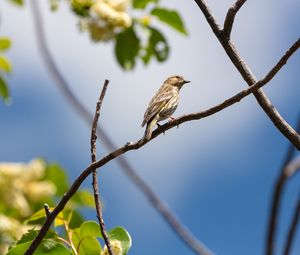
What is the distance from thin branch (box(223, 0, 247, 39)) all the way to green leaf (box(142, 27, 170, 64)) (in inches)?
117

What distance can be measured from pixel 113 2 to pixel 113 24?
273 millimetres

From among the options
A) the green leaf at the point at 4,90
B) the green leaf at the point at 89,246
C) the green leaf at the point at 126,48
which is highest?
the green leaf at the point at 4,90

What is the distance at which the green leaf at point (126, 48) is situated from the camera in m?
6.03

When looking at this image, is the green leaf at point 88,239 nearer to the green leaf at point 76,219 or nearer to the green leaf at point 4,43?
the green leaf at point 76,219

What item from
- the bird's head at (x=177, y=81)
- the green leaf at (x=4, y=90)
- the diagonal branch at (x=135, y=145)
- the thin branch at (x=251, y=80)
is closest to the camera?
the diagonal branch at (x=135, y=145)

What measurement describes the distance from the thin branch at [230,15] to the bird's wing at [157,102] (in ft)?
7.51

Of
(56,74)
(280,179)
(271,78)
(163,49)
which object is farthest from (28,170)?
(280,179)

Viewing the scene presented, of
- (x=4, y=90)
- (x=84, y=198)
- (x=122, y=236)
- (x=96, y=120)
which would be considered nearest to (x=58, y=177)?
(x=84, y=198)

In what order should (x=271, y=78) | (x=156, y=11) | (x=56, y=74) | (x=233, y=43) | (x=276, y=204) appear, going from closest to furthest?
(x=276, y=204) → (x=271, y=78) → (x=233, y=43) → (x=56, y=74) → (x=156, y=11)

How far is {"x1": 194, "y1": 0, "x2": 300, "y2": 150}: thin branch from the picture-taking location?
121 inches

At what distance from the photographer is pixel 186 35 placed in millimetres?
6203

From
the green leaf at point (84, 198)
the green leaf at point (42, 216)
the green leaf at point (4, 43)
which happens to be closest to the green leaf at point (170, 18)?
the green leaf at point (4, 43)

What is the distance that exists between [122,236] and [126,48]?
8.82 ft

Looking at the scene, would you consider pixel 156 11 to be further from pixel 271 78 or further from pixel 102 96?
pixel 271 78
